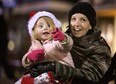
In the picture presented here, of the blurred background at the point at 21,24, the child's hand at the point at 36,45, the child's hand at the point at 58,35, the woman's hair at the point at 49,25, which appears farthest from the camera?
the blurred background at the point at 21,24

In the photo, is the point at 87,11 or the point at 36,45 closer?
the point at 36,45

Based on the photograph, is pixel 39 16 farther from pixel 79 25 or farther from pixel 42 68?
pixel 42 68

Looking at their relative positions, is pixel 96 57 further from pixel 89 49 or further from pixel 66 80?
pixel 66 80

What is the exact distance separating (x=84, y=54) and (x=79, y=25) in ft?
0.78

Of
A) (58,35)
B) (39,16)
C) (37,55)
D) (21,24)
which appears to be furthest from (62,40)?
(21,24)

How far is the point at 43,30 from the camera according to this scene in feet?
10.4

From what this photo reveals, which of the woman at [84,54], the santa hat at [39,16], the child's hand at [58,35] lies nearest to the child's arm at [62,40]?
the child's hand at [58,35]

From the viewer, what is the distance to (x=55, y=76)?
2938 millimetres

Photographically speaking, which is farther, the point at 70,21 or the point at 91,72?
the point at 70,21

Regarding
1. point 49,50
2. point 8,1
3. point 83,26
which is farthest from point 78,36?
point 8,1

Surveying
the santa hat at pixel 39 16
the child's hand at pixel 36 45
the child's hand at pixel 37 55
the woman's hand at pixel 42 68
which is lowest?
the woman's hand at pixel 42 68

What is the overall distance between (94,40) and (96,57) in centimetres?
15

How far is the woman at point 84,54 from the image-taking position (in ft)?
9.70

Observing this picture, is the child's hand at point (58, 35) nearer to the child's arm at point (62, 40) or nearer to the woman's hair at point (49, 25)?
the child's arm at point (62, 40)
